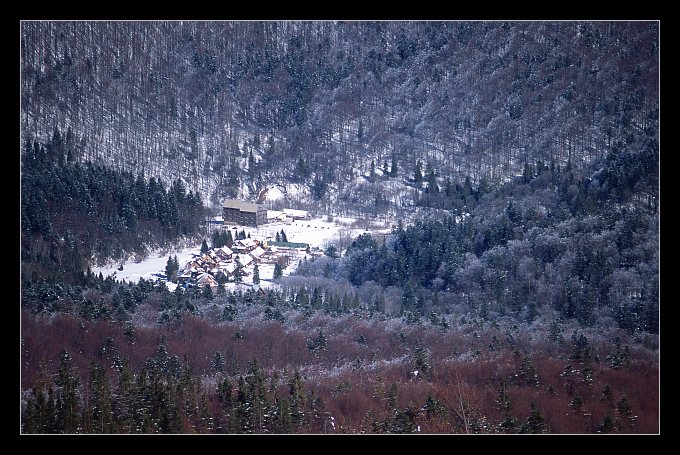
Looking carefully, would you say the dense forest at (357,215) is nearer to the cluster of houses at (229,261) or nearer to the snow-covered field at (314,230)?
the cluster of houses at (229,261)

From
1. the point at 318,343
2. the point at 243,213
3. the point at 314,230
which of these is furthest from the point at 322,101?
the point at 318,343

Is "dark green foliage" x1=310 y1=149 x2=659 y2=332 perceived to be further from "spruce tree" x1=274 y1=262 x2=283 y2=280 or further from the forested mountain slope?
the forested mountain slope

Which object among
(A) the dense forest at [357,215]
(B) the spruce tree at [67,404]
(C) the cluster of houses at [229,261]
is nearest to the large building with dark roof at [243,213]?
(A) the dense forest at [357,215]

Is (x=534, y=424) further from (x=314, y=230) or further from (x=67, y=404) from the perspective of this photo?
(x=314, y=230)

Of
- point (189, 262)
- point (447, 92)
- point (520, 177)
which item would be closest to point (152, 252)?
point (189, 262)

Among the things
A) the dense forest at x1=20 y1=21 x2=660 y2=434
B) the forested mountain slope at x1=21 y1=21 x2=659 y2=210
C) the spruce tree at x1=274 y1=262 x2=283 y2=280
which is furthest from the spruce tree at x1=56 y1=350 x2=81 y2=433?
the forested mountain slope at x1=21 y1=21 x2=659 y2=210

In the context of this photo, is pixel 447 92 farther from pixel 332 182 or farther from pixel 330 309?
pixel 330 309
